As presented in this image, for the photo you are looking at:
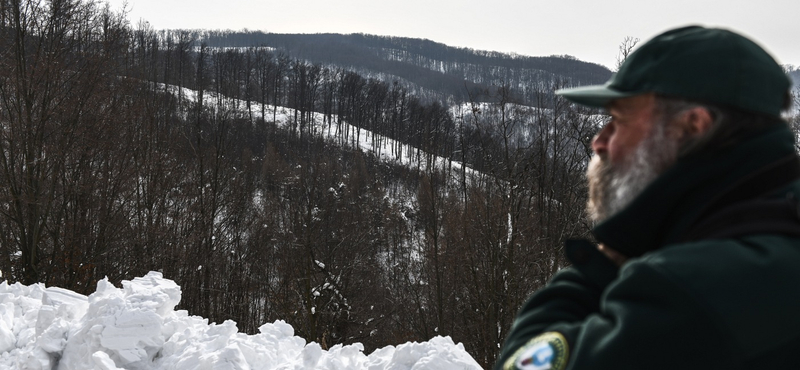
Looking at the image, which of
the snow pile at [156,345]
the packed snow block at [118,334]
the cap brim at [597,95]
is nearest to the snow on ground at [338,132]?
the snow pile at [156,345]

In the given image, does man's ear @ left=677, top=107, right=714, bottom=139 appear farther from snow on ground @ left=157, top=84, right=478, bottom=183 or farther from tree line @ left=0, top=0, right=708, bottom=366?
snow on ground @ left=157, top=84, right=478, bottom=183

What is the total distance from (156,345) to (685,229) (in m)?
5.32

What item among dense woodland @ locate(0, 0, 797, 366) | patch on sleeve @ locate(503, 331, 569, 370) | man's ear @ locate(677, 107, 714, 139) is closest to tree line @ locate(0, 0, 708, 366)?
dense woodland @ locate(0, 0, 797, 366)

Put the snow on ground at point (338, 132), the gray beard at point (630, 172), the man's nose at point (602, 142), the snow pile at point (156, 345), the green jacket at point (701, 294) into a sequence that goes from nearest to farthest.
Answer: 1. the green jacket at point (701, 294)
2. the gray beard at point (630, 172)
3. the man's nose at point (602, 142)
4. the snow pile at point (156, 345)
5. the snow on ground at point (338, 132)

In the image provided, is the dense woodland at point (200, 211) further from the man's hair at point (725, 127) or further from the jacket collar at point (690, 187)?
the man's hair at point (725, 127)

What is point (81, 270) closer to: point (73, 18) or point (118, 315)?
point (73, 18)

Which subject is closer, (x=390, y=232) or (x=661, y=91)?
(x=661, y=91)

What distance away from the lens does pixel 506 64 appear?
14275cm

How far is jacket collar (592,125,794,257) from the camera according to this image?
0.85m

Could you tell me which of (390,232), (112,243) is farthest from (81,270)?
(390,232)

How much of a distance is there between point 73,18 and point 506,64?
138 metres

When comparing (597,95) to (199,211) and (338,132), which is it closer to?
(199,211)

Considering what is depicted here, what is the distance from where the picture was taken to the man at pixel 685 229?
2.28 ft

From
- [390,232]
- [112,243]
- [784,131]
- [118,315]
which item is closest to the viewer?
[784,131]
